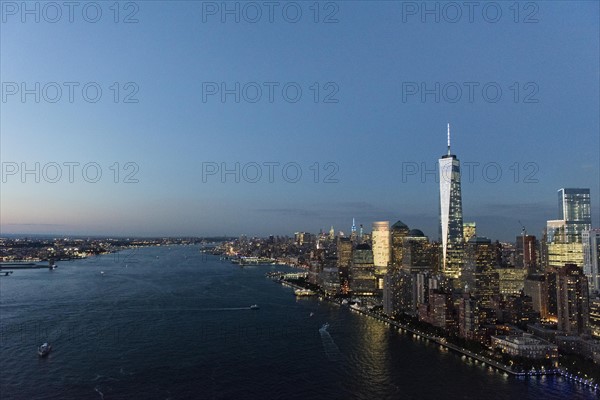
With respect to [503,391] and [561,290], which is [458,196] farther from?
[503,391]

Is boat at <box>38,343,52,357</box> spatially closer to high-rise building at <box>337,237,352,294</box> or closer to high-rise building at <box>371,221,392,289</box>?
high-rise building at <box>337,237,352,294</box>

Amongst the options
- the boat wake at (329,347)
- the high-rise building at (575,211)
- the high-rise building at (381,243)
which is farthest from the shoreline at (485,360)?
the high-rise building at (575,211)

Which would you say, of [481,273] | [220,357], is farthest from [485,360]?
[481,273]

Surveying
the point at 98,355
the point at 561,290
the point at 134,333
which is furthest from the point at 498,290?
the point at 98,355

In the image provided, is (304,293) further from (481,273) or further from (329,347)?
(329,347)

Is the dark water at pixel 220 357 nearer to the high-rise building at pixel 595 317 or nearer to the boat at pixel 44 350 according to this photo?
the boat at pixel 44 350

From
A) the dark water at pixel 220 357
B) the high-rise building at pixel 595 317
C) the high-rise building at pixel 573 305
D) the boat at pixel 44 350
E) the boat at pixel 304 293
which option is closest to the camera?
the dark water at pixel 220 357
